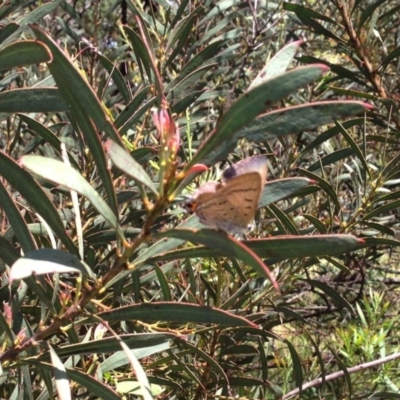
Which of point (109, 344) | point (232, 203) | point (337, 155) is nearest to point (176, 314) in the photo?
point (109, 344)

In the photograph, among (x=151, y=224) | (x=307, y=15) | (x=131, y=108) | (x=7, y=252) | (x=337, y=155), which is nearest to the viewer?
(x=151, y=224)

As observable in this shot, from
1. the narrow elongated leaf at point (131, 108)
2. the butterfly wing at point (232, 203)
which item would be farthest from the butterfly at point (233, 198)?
the narrow elongated leaf at point (131, 108)

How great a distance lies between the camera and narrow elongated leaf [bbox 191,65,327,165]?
606 millimetres

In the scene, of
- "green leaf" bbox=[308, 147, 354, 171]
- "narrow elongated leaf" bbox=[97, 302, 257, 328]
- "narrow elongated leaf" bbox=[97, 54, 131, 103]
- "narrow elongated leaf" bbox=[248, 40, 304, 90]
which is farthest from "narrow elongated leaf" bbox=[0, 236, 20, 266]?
"green leaf" bbox=[308, 147, 354, 171]

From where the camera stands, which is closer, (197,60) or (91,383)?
(91,383)

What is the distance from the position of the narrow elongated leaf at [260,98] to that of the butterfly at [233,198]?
39 millimetres

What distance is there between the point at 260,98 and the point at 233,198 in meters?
0.10

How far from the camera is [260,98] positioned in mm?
614

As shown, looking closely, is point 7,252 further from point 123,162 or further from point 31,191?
point 123,162

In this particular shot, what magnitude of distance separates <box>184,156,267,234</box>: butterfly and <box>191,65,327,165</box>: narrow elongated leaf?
0.13ft

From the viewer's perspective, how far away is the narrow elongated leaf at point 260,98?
1.99 feet

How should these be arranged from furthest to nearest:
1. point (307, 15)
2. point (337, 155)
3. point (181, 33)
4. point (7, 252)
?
1. point (307, 15)
2. point (181, 33)
3. point (337, 155)
4. point (7, 252)

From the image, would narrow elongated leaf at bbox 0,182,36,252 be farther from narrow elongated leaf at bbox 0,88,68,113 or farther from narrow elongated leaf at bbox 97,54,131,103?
narrow elongated leaf at bbox 97,54,131,103

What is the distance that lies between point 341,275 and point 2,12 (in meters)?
1.63
